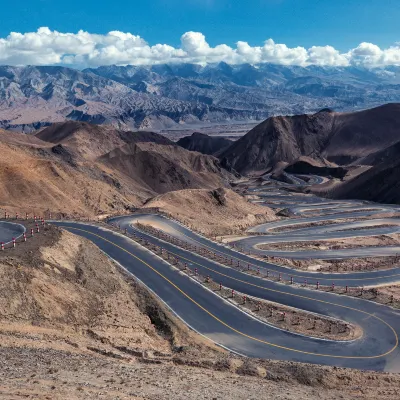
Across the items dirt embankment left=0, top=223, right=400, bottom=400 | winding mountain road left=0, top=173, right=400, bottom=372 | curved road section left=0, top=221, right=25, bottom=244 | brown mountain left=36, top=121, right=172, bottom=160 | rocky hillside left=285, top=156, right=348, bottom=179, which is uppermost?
brown mountain left=36, top=121, right=172, bottom=160

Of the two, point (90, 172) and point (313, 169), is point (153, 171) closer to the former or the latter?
point (90, 172)

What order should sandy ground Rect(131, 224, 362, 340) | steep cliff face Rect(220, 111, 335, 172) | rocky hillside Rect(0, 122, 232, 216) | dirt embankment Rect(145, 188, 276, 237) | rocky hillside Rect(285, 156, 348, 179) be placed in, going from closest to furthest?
sandy ground Rect(131, 224, 362, 340) → rocky hillside Rect(0, 122, 232, 216) → dirt embankment Rect(145, 188, 276, 237) → rocky hillside Rect(285, 156, 348, 179) → steep cliff face Rect(220, 111, 335, 172)

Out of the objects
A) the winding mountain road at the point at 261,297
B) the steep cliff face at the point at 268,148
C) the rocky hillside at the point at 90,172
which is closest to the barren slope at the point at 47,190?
the rocky hillside at the point at 90,172

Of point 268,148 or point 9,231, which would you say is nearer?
point 9,231

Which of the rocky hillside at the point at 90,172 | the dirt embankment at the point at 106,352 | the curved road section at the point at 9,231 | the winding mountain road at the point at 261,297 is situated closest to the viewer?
the dirt embankment at the point at 106,352

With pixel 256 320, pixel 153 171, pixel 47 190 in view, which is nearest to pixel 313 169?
pixel 153 171

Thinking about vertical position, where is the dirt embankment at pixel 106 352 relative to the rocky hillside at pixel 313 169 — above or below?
below

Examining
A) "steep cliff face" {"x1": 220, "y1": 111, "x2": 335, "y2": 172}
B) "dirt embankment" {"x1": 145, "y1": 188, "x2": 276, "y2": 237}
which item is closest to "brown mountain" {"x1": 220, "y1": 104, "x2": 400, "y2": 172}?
"steep cliff face" {"x1": 220, "y1": 111, "x2": 335, "y2": 172}

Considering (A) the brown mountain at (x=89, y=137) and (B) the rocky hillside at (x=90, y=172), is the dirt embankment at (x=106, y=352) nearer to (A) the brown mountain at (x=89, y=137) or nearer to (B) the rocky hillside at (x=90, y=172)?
(B) the rocky hillside at (x=90, y=172)

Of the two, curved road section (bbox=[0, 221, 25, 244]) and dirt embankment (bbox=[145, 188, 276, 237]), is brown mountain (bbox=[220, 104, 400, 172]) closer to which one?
dirt embankment (bbox=[145, 188, 276, 237])

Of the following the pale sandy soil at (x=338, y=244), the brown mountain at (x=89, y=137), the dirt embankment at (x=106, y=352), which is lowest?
the pale sandy soil at (x=338, y=244)
